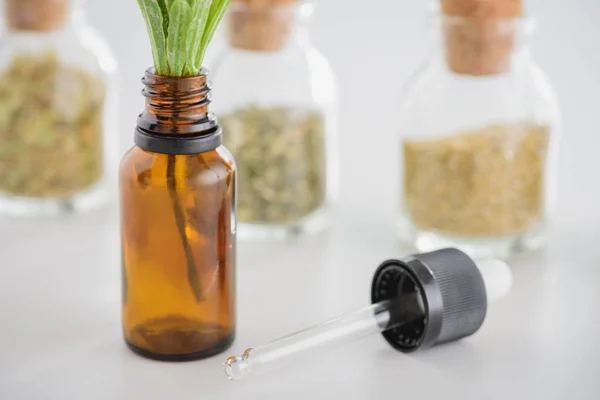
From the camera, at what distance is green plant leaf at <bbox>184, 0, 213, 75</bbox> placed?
0.80m

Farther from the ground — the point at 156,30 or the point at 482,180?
the point at 156,30

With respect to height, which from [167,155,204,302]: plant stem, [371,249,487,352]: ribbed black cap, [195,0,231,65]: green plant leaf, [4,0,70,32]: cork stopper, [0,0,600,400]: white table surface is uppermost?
[195,0,231,65]: green plant leaf

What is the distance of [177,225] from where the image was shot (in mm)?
854

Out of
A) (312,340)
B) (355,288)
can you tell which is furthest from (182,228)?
(355,288)

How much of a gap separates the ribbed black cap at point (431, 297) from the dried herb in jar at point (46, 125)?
0.47 metres

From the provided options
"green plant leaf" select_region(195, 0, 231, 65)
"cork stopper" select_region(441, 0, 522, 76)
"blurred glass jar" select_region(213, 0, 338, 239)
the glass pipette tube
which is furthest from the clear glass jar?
"green plant leaf" select_region(195, 0, 231, 65)

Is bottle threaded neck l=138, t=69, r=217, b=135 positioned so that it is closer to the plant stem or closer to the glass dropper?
the plant stem

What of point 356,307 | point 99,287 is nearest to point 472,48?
point 356,307

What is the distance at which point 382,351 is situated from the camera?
93 cm

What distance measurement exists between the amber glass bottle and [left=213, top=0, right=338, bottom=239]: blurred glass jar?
0.27 m

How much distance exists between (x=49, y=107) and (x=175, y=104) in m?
0.43

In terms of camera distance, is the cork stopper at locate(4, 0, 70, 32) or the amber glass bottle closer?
the amber glass bottle

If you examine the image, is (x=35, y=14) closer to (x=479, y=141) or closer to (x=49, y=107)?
(x=49, y=107)

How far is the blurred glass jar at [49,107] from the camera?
3.98 ft
